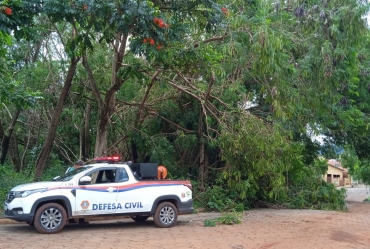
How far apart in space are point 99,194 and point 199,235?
2.68 metres

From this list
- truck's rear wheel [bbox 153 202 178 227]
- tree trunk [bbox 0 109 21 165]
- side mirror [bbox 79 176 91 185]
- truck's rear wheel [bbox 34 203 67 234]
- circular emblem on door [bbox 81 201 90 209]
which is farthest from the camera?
tree trunk [bbox 0 109 21 165]

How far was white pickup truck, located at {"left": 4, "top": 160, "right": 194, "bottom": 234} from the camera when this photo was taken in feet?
36.9

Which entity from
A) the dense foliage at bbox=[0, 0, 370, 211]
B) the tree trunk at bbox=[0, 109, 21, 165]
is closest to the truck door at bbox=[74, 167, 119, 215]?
the dense foliage at bbox=[0, 0, 370, 211]

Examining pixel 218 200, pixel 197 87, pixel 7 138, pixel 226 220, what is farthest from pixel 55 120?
pixel 226 220

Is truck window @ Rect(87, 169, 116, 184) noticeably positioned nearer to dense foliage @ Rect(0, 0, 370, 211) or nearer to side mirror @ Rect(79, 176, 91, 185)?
side mirror @ Rect(79, 176, 91, 185)

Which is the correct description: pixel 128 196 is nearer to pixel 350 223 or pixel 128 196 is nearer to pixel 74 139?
pixel 350 223

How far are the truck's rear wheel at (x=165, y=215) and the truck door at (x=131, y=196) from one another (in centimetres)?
31

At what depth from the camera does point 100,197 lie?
39.4ft

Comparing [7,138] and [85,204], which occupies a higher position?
[7,138]

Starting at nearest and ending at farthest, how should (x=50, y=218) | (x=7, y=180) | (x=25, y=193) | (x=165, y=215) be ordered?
(x=25, y=193), (x=50, y=218), (x=165, y=215), (x=7, y=180)

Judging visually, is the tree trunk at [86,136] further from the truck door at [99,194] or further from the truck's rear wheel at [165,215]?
the truck's rear wheel at [165,215]

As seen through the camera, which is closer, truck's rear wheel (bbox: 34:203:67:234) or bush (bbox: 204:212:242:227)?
truck's rear wheel (bbox: 34:203:67:234)


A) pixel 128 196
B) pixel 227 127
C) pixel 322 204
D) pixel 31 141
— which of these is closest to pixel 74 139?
pixel 31 141

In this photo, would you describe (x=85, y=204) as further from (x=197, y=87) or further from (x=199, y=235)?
(x=197, y=87)
